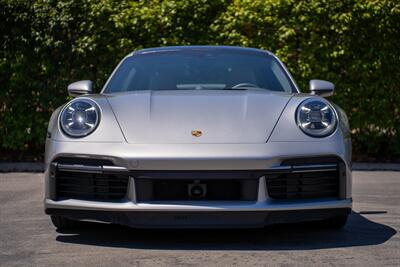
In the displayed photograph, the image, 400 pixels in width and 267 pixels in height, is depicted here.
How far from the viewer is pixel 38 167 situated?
10859 mm

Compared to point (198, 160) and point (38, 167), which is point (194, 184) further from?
point (38, 167)

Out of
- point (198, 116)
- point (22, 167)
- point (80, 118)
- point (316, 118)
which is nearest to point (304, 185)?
point (316, 118)

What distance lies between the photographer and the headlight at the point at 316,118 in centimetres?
A: 570

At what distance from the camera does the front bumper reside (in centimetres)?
541

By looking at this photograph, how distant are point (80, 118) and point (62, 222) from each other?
2.64ft

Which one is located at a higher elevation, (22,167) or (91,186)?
(91,186)

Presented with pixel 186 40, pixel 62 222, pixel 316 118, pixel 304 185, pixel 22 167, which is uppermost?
pixel 316 118

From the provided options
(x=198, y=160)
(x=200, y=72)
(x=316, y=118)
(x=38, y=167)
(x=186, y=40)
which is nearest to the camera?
(x=198, y=160)

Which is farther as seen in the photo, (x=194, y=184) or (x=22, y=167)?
(x=22, y=167)

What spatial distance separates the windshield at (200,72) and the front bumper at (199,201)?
1.20m

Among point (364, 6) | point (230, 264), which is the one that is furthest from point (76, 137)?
point (364, 6)

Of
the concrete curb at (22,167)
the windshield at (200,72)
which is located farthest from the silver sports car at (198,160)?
the concrete curb at (22,167)

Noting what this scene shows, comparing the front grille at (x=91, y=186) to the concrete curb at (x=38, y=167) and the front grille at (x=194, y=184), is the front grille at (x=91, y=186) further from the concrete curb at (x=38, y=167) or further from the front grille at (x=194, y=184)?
the concrete curb at (x=38, y=167)

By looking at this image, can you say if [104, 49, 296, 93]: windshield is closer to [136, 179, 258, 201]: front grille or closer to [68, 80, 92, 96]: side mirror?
[68, 80, 92, 96]: side mirror
